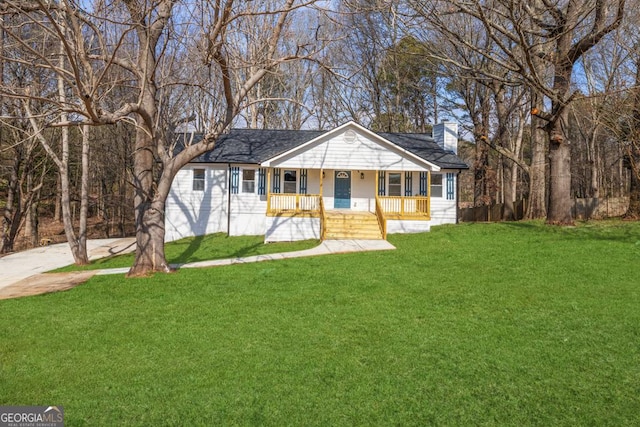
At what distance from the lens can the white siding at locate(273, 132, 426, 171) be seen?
712 inches

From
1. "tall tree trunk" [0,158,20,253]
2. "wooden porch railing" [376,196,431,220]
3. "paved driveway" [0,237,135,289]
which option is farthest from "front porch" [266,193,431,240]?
"tall tree trunk" [0,158,20,253]

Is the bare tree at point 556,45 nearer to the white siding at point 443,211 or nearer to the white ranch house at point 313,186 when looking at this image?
the white ranch house at point 313,186

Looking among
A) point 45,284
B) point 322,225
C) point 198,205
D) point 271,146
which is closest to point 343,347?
point 45,284

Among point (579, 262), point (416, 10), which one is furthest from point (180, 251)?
point (579, 262)

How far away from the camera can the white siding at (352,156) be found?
1808 centimetres

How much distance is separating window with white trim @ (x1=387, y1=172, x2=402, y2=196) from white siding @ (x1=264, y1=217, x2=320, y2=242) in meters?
4.45

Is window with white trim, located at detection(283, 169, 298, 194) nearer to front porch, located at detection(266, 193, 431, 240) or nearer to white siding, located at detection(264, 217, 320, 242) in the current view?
front porch, located at detection(266, 193, 431, 240)

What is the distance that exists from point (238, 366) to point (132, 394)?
106cm

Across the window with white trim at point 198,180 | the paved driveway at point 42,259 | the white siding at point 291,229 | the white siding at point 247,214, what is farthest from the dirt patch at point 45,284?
the window with white trim at point 198,180

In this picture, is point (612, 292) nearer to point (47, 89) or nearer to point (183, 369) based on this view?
point (183, 369)

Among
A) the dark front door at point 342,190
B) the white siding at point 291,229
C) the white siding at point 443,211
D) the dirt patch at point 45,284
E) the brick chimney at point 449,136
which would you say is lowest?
the dirt patch at point 45,284

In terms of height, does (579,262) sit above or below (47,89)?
below

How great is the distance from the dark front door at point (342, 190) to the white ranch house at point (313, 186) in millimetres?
47

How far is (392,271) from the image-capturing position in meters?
9.34
